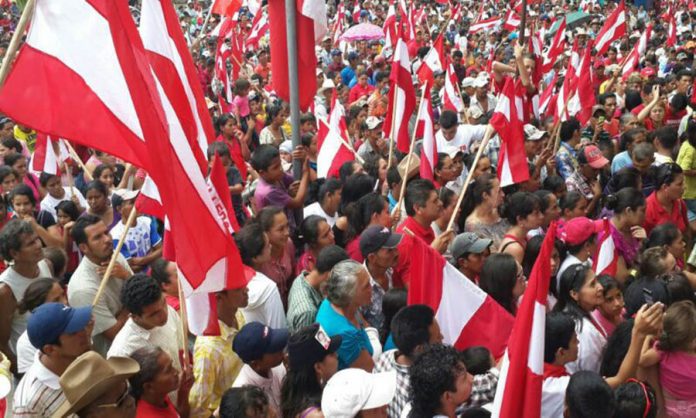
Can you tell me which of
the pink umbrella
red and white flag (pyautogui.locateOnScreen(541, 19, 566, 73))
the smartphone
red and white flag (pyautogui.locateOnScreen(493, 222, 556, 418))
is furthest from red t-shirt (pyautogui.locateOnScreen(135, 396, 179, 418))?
Answer: the pink umbrella

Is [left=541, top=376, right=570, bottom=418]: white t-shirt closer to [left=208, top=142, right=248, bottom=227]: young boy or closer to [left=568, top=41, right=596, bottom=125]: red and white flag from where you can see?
[left=208, top=142, right=248, bottom=227]: young boy

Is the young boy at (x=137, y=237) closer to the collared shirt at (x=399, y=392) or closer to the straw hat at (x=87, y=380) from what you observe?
the straw hat at (x=87, y=380)

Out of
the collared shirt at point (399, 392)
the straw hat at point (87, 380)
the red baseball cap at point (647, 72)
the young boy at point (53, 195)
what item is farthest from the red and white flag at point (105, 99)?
the red baseball cap at point (647, 72)

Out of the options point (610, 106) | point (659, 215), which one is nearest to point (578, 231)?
point (659, 215)

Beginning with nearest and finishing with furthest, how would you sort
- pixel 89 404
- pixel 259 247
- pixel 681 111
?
pixel 89 404 → pixel 259 247 → pixel 681 111

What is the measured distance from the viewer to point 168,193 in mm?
3275

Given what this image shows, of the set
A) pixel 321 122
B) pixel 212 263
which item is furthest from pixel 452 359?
pixel 321 122

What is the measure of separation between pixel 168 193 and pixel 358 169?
3.83m

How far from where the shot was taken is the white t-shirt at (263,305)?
178 inches

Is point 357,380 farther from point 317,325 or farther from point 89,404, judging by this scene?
point 89,404

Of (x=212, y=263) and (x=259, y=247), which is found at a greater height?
(x=212, y=263)

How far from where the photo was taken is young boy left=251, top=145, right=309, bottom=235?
20.8 ft

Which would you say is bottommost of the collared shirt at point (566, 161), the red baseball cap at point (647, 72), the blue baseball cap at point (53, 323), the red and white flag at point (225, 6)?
the collared shirt at point (566, 161)

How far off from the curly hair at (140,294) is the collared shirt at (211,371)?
1.12 ft
